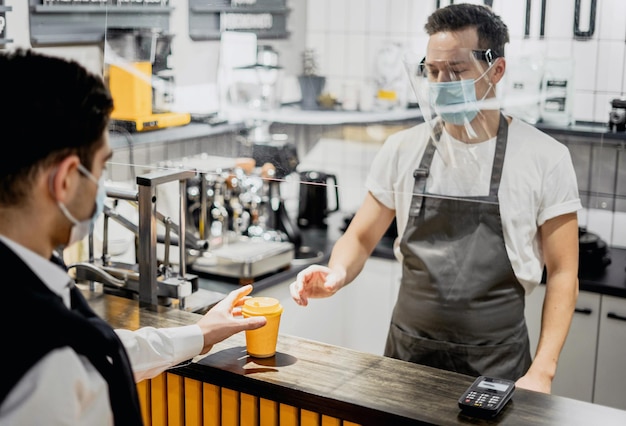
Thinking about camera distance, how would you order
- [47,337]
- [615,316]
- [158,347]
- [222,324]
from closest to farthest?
1. [47,337]
2. [158,347]
3. [222,324]
4. [615,316]

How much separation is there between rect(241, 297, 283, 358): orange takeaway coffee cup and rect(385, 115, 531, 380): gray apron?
2.14 ft

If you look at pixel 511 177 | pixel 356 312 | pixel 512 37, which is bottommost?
pixel 356 312

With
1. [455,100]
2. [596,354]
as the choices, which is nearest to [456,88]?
[455,100]

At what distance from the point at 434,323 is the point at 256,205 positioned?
59.2 inches

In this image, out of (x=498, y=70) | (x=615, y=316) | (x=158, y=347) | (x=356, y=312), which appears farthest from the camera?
(x=356, y=312)

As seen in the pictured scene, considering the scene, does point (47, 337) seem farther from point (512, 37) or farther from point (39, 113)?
point (512, 37)

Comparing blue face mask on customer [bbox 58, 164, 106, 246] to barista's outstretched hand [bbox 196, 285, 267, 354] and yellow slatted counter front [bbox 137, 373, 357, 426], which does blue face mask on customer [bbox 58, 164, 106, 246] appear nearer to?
barista's outstretched hand [bbox 196, 285, 267, 354]

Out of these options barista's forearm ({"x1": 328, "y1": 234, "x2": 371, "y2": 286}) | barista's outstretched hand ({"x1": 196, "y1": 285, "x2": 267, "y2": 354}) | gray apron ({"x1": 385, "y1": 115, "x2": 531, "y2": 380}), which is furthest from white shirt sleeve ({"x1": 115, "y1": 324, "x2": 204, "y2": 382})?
gray apron ({"x1": 385, "y1": 115, "x2": 531, "y2": 380})

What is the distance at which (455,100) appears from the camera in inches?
82.2

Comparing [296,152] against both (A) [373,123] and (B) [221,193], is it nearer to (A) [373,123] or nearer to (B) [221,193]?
(A) [373,123]

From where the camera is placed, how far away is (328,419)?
1846 millimetres

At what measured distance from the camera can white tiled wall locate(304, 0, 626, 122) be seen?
77.2 inches

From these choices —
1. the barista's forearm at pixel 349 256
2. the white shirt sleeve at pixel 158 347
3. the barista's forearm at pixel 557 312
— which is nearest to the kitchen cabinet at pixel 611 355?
the barista's forearm at pixel 557 312

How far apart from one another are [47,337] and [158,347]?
23.0 inches
